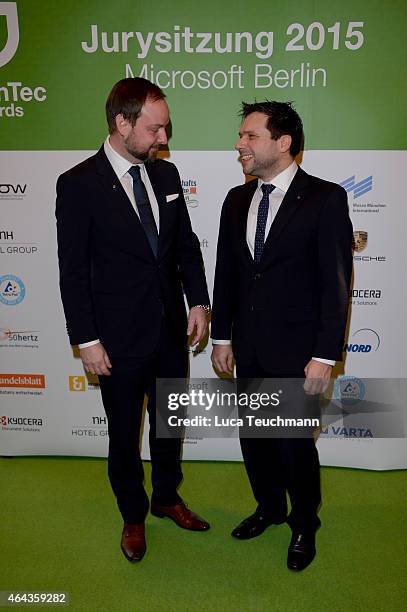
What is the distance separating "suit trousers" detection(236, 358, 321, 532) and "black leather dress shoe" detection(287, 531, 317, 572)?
0.03 m

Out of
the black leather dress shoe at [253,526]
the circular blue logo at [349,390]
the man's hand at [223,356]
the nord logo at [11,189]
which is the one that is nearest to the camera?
the man's hand at [223,356]

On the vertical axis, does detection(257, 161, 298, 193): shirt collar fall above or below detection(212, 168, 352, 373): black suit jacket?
above

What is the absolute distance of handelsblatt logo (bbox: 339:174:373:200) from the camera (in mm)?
2846

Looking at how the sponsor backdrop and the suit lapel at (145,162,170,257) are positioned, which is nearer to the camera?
the suit lapel at (145,162,170,257)

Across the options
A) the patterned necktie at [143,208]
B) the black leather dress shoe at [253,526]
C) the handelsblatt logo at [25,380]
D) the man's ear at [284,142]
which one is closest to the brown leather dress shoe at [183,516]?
the black leather dress shoe at [253,526]

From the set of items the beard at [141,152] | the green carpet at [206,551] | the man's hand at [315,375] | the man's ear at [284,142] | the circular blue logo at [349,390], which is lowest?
the green carpet at [206,551]

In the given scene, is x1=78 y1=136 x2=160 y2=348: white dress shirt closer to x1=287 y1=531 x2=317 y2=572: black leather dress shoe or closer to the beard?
the beard

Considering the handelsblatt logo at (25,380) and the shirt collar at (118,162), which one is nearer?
the shirt collar at (118,162)

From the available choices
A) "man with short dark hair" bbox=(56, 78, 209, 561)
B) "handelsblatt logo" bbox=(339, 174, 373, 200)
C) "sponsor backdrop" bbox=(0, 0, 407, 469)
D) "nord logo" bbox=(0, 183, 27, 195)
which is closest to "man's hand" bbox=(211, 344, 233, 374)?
"man with short dark hair" bbox=(56, 78, 209, 561)

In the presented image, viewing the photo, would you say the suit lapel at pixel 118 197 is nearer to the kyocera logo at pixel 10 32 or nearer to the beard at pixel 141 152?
the beard at pixel 141 152

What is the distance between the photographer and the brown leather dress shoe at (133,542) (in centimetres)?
245

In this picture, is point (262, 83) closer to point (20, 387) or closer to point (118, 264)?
point (118, 264)

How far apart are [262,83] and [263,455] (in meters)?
1.85

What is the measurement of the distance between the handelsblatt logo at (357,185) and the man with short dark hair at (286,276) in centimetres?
72
